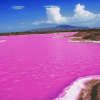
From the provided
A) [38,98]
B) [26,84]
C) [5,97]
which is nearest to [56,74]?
[26,84]

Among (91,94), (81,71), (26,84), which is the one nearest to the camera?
(91,94)

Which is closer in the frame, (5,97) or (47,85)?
(5,97)

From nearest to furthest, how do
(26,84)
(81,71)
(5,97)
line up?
(5,97) → (26,84) → (81,71)

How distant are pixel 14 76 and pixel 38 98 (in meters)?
2.30

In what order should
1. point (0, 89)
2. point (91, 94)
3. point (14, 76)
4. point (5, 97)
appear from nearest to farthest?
point (91, 94), point (5, 97), point (0, 89), point (14, 76)

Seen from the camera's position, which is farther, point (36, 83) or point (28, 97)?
point (36, 83)

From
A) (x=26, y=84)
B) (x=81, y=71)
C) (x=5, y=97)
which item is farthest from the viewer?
(x=81, y=71)

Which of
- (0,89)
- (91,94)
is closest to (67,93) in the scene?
(91,94)

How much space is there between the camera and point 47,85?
14.9 ft

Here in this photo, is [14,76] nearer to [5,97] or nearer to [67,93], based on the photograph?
[5,97]

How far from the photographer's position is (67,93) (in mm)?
3846

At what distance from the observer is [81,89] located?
13.1 feet

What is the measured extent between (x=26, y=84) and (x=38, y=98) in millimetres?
1145

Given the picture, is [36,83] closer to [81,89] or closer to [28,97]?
[28,97]
